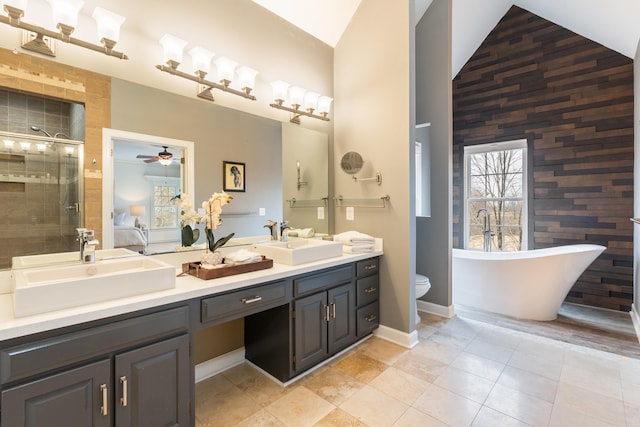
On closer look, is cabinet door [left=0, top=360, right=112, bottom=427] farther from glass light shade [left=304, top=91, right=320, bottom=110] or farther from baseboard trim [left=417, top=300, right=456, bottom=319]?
baseboard trim [left=417, top=300, right=456, bottom=319]

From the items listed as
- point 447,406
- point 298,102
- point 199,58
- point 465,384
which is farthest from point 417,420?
point 199,58

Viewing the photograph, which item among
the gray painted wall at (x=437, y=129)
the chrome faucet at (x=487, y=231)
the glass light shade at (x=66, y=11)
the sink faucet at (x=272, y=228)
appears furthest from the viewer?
the chrome faucet at (x=487, y=231)

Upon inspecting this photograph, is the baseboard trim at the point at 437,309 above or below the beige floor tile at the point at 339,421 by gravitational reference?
above

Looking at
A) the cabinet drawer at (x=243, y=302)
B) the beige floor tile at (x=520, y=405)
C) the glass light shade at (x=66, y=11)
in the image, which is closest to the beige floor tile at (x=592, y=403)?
the beige floor tile at (x=520, y=405)

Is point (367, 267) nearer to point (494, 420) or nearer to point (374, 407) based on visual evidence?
point (374, 407)

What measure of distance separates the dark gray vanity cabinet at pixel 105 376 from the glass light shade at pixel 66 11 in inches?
59.1

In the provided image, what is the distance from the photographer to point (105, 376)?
4.01 feet

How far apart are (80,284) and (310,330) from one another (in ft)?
4.37

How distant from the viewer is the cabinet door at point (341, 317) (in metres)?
2.21

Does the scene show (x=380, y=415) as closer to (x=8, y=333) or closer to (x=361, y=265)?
(x=361, y=265)

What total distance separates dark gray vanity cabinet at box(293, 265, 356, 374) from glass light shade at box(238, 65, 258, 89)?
1475 mm

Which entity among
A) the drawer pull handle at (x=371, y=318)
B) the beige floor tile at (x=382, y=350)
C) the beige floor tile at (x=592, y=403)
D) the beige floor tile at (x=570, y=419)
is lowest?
the beige floor tile at (x=570, y=419)

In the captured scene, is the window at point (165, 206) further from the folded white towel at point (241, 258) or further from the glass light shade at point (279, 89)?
the glass light shade at point (279, 89)

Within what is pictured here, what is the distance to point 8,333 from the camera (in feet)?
3.32
